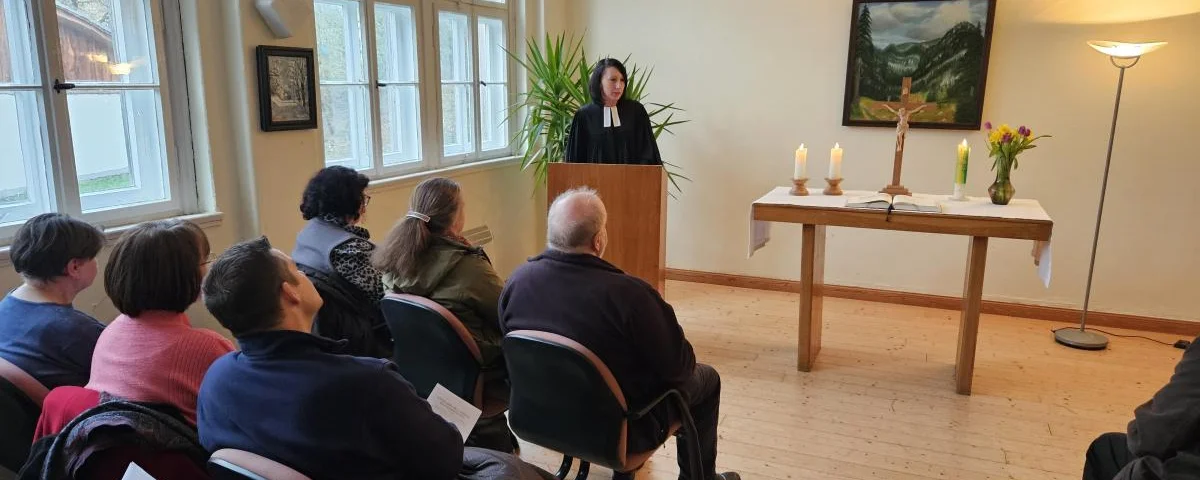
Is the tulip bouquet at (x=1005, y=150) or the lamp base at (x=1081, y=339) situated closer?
the tulip bouquet at (x=1005, y=150)

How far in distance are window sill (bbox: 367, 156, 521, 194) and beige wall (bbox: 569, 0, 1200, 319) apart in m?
1.09

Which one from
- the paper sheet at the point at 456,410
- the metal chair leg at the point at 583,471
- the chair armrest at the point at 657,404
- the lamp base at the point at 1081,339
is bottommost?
the lamp base at the point at 1081,339

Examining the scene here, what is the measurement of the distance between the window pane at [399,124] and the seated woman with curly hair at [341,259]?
166 centimetres

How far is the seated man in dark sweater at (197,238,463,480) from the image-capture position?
1.33 m

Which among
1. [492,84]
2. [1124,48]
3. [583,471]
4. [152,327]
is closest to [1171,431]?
[583,471]

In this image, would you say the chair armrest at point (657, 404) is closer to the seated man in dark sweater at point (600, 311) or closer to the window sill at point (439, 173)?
the seated man in dark sweater at point (600, 311)

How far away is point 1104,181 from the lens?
4219mm

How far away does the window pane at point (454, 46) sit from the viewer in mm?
4512

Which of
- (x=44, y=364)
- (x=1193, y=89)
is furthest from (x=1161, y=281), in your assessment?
(x=44, y=364)

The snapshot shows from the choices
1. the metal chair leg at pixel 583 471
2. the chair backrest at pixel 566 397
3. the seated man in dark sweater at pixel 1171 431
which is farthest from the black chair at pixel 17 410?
the seated man in dark sweater at pixel 1171 431

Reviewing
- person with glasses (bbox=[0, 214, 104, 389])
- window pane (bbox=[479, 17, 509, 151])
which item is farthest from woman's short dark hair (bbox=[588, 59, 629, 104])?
person with glasses (bbox=[0, 214, 104, 389])

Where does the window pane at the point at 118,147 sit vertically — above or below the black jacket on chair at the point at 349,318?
above

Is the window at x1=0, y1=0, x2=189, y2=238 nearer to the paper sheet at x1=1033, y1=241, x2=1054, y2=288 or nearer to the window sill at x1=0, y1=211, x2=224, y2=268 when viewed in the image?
the window sill at x1=0, y1=211, x2=224, y2=268

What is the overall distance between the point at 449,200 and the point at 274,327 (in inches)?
42.2
